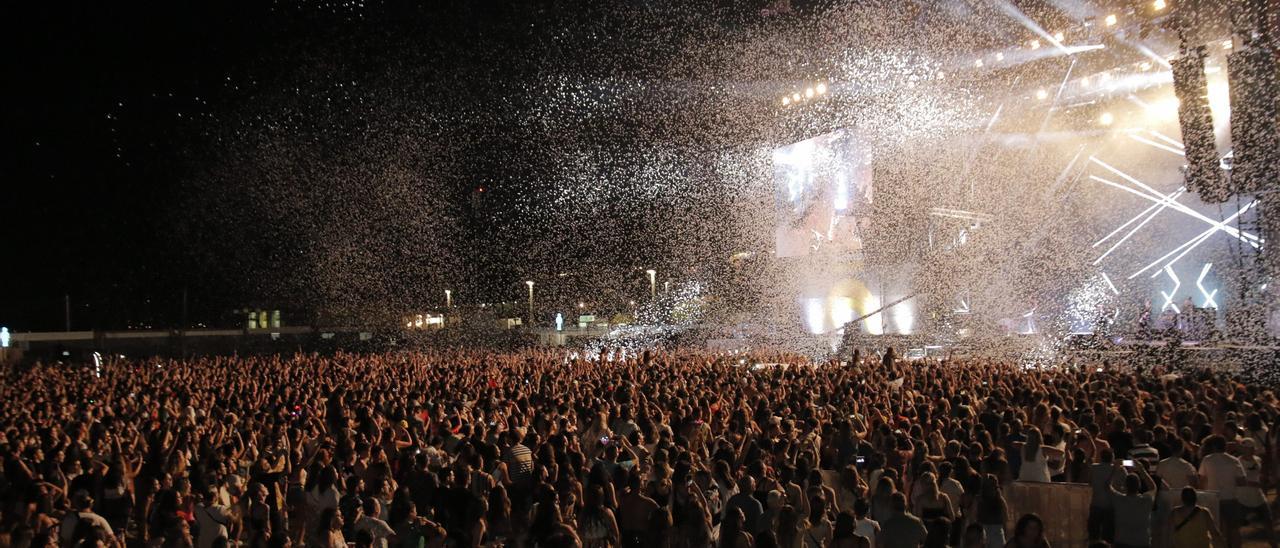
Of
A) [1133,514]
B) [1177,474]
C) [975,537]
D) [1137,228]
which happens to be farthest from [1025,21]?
[975,537]

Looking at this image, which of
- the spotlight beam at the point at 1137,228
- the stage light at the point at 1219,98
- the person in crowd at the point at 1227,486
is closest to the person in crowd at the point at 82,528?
the person in crowd at the point at 1227,486

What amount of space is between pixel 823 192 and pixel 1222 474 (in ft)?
82.4

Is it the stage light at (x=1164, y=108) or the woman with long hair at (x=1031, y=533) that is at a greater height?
the stage light at (x=1164, y=108)

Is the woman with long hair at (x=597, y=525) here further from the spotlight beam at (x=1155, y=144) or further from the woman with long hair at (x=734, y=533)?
the spotlight beam at (x=1155, y=144)

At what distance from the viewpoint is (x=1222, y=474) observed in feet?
21.7

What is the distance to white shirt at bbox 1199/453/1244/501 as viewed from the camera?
6.59 meters

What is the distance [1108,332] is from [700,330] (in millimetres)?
14411

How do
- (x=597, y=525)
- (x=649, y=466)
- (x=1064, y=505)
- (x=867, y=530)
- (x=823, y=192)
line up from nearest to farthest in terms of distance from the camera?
1. (x=867, y=530)
2. (x=597, y=525)
3. (x=1064, y=505)
4. (x=649, y=466)
5. (x=823, y=192)

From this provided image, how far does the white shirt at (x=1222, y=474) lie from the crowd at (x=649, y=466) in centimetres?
1

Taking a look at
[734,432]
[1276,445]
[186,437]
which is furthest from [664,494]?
[1276,445]

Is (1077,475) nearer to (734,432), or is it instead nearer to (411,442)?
(734,432)

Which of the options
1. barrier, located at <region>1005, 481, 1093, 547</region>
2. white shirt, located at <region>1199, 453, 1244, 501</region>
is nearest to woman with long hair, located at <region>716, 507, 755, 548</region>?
barrier, located at <region>1005, 481, 1093, 547</region>

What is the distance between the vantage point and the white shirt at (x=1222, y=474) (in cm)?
659

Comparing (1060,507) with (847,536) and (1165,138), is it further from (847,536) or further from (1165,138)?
(1165,138)
